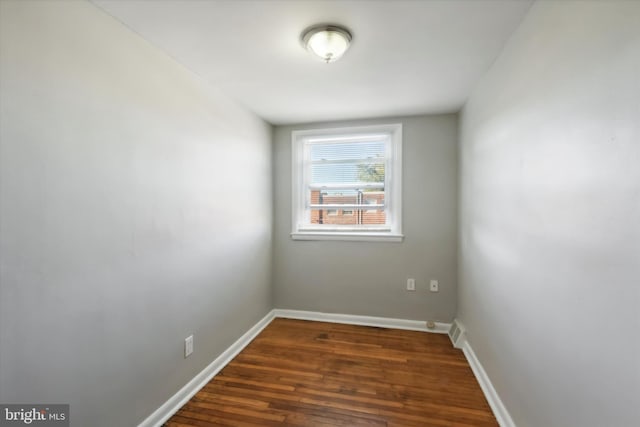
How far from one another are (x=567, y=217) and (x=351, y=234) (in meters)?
2.13

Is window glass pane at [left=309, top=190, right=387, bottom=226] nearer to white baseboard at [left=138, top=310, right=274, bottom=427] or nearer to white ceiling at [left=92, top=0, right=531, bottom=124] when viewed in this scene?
white ceiling at [left=92, top=0, right=531, bottom=124]

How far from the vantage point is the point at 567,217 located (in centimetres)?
109

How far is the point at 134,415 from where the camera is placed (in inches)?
60.6

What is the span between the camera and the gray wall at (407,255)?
115 inches

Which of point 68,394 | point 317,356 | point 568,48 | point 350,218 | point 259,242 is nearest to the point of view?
point 568,48

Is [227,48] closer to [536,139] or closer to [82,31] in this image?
[82,31]

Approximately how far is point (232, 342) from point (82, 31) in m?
2.29

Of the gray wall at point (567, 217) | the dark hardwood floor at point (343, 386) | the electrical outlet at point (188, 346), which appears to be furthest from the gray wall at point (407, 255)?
the electrical outlet at point (188, 346)

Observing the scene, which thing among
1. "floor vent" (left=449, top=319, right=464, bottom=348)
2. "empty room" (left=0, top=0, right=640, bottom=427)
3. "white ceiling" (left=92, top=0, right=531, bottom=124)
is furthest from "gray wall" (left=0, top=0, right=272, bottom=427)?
"floor vent" (left=449, top=319, right=464, bottom=348)

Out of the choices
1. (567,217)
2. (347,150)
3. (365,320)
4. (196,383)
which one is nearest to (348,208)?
(347,150)

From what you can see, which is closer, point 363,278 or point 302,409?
point 302,409

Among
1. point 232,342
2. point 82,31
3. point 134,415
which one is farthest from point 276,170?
point 134,415

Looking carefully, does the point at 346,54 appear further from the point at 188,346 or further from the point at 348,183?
the point at 188,346

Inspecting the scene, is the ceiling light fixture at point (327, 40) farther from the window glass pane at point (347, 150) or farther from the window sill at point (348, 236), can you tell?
the window sill at point (348, 236)
